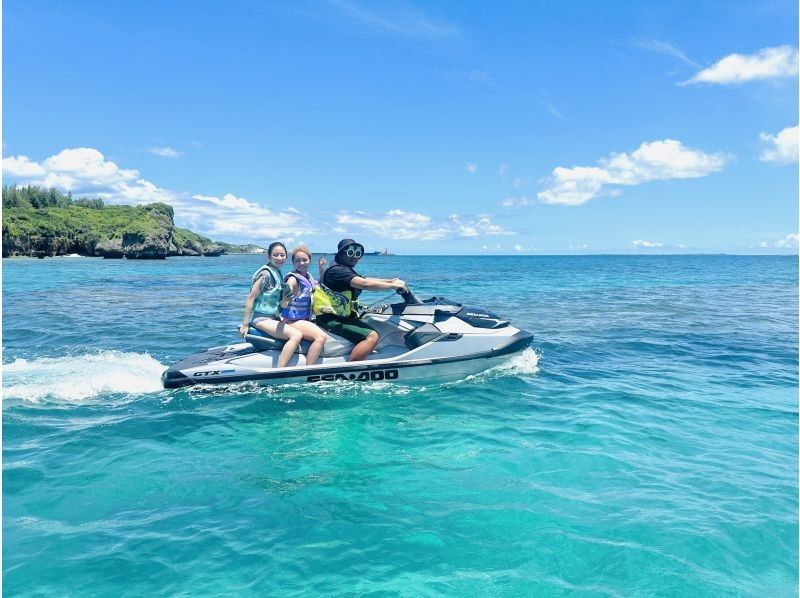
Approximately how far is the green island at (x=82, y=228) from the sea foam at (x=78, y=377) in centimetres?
8546

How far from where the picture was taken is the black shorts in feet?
29.0

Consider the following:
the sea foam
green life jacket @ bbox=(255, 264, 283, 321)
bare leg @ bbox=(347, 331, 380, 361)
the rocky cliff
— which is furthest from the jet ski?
the rocky cliff

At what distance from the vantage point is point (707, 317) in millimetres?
19125

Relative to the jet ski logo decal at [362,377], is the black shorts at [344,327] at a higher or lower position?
higher

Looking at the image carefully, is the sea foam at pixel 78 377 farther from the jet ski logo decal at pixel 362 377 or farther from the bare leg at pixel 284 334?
the jet ski logo decal at pixel 362 377

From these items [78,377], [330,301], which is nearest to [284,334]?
[330,301]

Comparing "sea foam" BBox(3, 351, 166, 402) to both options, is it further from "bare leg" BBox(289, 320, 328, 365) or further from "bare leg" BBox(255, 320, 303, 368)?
"bare leg" BBox(289, 320, 328, 365)

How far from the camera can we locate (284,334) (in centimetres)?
863

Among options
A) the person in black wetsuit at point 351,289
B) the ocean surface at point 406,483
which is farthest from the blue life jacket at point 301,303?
the ocean surface at point 406,483

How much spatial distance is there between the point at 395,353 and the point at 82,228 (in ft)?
355

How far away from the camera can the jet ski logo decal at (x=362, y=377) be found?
28.5 feet

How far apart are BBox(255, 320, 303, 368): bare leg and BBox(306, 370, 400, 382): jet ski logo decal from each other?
546 mm

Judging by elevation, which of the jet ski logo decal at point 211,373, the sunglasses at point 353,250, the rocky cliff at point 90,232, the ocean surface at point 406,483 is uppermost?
the rocky cliff at point 90,232

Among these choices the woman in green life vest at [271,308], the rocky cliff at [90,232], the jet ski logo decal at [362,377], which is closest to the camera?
the woman in green life vest at [271,308]
